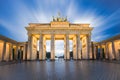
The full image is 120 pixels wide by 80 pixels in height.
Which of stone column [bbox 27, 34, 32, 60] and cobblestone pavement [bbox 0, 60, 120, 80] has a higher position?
stone column [bbox 27, 34, 32, 60]

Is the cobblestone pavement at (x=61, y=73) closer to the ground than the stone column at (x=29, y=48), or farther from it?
closer to the ground

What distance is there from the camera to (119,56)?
41.2m

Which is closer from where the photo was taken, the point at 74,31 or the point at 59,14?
the point at 74,31

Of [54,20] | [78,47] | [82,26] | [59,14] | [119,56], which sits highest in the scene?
[59,14]

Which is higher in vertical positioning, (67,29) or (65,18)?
(65,18)

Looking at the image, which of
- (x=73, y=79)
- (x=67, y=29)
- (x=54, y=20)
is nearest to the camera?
(x=73, y=79)

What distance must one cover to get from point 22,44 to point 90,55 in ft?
95.1

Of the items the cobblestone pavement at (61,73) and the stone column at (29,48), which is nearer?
the cobblestone pavement at (61,73)

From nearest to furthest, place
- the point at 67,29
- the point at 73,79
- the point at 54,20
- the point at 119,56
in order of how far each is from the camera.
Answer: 1. the point at 73,79
2. the point at 119,56
3. the point at 67,29
4. the point at 54,20

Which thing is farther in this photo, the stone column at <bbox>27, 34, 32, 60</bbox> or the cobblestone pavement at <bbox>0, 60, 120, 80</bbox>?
the stone column at <bbox>27, 34, 32, 60</bbox>

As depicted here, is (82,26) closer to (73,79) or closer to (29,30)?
(29,30)

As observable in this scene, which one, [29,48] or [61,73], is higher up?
[29,48]

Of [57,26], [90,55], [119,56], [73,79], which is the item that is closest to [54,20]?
[57,26]

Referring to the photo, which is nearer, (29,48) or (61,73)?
(61,73)
